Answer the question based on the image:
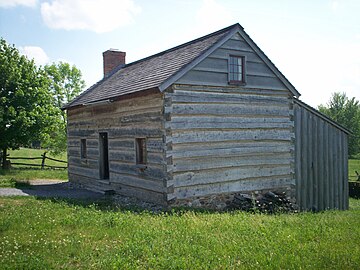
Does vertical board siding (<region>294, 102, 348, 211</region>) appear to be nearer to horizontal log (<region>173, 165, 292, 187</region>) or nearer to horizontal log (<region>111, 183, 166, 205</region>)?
horizontal log (<region>173, 165, 292, 187</region>)

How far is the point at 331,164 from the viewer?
1673cm

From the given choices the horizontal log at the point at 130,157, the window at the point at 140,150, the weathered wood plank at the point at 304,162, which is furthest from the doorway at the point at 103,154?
the weathered wood plank at the point at 304,162

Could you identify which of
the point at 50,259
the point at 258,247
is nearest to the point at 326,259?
the point at 258,247

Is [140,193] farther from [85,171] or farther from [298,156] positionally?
[298,156]

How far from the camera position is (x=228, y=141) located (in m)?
13.5

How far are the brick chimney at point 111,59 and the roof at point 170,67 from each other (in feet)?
13.8

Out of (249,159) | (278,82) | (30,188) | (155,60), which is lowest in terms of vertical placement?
(30,188)

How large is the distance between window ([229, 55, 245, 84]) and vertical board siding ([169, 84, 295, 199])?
A: 52cm

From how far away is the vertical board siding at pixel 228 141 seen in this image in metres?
12.4

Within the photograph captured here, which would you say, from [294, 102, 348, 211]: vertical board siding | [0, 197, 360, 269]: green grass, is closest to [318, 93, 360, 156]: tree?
[294, 102, 348, 211]: vertical board siding

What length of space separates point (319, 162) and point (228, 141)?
5.34m

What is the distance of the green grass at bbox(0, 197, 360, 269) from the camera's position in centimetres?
627

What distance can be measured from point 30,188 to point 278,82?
39.2 ft

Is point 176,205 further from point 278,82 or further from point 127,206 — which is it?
point 278,82
